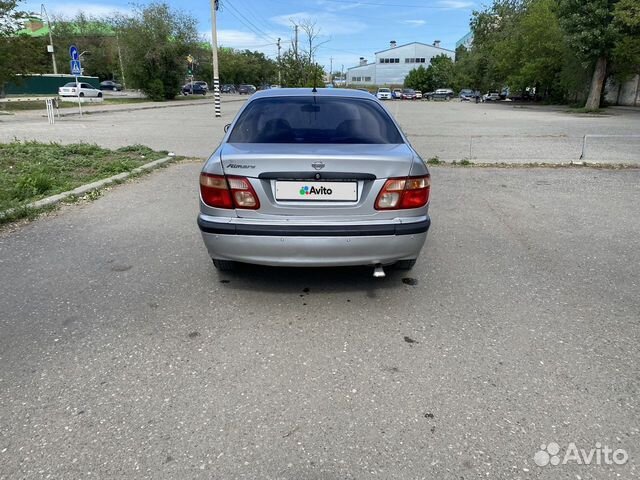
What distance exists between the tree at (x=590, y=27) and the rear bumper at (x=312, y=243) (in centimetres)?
3214

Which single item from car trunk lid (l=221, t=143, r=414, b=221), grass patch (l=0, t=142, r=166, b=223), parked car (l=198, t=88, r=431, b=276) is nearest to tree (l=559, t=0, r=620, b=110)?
grass patch (l=0, t=142, r=166, b=223)

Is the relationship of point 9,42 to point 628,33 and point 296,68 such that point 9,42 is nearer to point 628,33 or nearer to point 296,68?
point 296,68

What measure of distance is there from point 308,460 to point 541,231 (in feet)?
14.9

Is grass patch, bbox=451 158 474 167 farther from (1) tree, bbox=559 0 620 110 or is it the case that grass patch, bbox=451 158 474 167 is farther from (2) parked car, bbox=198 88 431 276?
(1) tree, bbox=559 0 620 110

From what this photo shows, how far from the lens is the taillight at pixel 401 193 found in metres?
3.42

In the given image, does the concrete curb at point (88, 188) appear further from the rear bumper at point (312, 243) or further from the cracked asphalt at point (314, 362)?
the rear bumper at point (312, 243)

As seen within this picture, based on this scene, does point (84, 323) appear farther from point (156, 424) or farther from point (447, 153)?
point (447, 153)

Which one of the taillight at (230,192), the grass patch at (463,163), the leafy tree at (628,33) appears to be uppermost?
the leafy tree at (628,33)

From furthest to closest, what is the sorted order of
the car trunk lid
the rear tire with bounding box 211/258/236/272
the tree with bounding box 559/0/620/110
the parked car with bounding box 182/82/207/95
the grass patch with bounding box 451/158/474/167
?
the parked car with bounding box 182/82/207/95, the tree with bounding box 559/0/620/110, the grass patch with bounding box 451/158/474/167, the rear tire with bounding box 211/258/236/272, the car trunk lid

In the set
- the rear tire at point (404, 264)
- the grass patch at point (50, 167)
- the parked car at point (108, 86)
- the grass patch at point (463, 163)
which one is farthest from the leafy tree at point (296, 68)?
the parked car at point (108, 86)

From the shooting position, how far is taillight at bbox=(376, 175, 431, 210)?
11.2 ft

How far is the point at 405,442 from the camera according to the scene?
2.29m

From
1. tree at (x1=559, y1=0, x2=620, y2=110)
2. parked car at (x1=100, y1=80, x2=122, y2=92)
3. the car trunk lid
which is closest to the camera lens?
the car trunk lid

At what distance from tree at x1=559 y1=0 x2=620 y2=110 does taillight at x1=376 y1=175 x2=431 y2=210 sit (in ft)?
104
